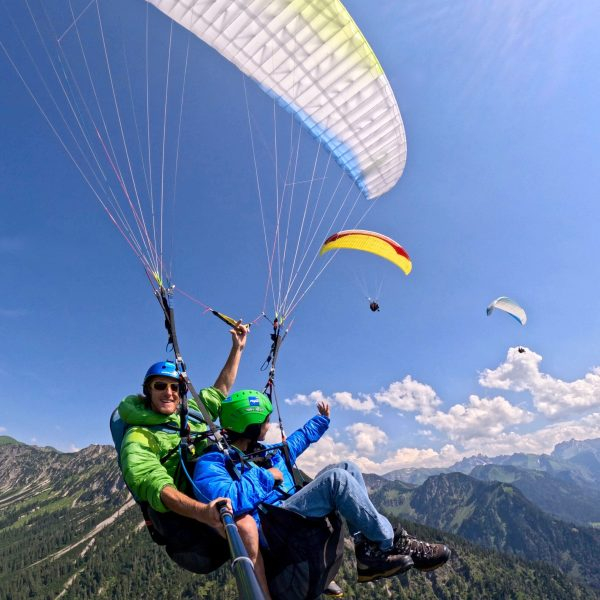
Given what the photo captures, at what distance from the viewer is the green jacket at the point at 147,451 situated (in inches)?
152

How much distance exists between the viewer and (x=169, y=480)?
3883 millimetres

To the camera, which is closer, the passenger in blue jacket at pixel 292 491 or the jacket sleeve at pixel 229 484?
the jacket sleeve at pixel 229 484

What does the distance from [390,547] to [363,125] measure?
10001mm

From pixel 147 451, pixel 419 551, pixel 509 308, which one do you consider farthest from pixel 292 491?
pixel 509 308

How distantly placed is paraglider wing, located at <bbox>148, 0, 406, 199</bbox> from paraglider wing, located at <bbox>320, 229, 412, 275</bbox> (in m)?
3.86

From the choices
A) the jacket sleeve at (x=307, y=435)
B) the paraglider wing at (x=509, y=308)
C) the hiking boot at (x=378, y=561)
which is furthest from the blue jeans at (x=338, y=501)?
the paraglider wing at (x=509, y=308)

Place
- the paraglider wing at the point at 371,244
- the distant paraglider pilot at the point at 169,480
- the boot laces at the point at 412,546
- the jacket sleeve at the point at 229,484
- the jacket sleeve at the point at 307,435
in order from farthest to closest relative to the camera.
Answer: the paraglider wing at the point at 371,244
the jacket sleeve at the point at 307,435
the boot laces at the point at 412,546
the jacket sleeve at the point at 229,484
the distant paraglider pilot at the point at 169,480

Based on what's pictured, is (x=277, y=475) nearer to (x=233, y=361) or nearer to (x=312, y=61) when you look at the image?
(x=233, y=361)

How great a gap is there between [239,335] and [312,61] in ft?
22.0

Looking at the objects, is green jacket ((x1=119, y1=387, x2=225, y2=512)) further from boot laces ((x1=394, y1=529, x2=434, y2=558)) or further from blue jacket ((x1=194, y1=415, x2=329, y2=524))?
boot laces ((x1=394, y1=529, x2=434, y2=558))

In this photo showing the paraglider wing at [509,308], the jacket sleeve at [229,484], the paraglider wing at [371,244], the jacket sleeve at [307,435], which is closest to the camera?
the jacket sleeve at [229,484]

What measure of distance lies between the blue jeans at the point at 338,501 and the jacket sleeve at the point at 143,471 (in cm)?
121

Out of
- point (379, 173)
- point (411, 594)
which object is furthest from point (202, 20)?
point (411, 594)

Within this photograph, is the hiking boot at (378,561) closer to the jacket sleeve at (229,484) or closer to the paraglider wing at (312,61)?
the jacket sleeve at (229,484)
